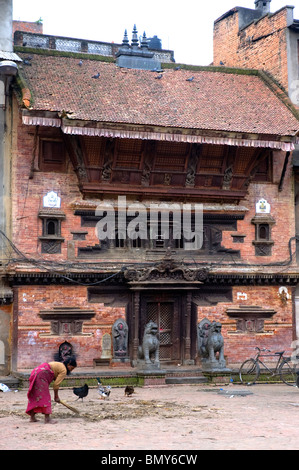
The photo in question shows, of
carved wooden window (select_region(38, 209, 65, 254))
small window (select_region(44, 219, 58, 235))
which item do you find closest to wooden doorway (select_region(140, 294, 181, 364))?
carved wooden window (select_region(38, 209, 65, 254))

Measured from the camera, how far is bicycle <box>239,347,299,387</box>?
2075cm

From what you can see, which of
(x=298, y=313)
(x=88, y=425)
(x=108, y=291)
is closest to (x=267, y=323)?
(x=298, y=313)

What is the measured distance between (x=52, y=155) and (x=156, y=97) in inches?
145

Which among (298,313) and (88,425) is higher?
(298,313)

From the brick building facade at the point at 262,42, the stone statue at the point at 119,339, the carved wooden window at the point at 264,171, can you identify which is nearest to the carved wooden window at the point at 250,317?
the stone statue at the point at 119,339

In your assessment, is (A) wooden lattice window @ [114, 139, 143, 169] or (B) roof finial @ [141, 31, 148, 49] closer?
(A) wooden lattice window @ [114, 139, 143, 169]

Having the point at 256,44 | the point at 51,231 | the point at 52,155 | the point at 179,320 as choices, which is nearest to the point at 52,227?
the point at 51,231

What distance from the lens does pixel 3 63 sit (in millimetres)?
19594

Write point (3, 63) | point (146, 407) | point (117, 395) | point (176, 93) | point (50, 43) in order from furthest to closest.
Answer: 1. point (50, 43)
2. point (176, 93)
3. point (3, 63)
4. point (117, 395)
5. point (146, 407)

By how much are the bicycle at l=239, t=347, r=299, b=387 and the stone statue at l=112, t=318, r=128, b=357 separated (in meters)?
3.33

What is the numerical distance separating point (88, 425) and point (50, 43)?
60.8ft

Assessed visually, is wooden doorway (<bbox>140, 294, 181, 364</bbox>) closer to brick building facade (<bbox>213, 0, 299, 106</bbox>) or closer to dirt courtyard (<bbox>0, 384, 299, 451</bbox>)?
dirt courtyard (<bbox>0, 384, 299, 451</bbox>)

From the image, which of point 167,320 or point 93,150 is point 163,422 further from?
point 93,150

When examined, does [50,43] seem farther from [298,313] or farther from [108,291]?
[298,313]
